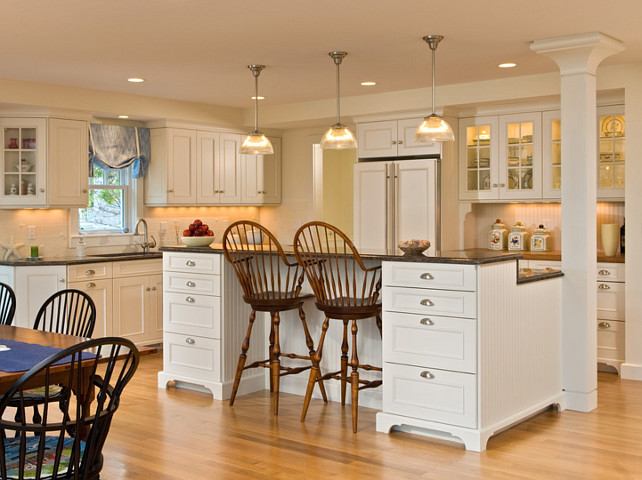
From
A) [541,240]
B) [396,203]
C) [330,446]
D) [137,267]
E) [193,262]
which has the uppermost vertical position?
[396,203]

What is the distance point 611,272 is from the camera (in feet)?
19.2

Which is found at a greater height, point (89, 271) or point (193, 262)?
point (193, 262)

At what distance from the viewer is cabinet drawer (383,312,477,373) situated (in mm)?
4039

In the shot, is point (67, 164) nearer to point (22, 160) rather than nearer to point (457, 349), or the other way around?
point (22, 160)

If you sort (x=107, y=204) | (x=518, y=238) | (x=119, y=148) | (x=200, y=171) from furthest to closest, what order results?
(x=200, y=171) < (x=107, y=204) < (x=119, y=148) < (x=518, y=238)

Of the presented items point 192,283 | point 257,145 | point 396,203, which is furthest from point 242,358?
point 396,203

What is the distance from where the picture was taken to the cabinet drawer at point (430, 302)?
4027mm

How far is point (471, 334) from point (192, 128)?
13.9 ft

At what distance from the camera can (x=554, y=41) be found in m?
4.70

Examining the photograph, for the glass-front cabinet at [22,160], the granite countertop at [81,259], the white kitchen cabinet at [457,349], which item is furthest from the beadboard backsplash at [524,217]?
the glass-front cabinet at [22,160]

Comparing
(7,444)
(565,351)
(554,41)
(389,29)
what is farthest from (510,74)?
(7,444)

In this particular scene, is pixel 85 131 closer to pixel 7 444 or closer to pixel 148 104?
pixel 148 104

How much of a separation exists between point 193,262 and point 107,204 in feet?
7.56

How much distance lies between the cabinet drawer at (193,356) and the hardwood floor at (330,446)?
0.75 feet
